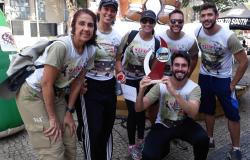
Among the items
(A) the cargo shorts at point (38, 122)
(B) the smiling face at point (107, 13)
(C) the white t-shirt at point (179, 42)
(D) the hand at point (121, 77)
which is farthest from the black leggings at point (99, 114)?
(C) the white t-shirt at point (179, 42)

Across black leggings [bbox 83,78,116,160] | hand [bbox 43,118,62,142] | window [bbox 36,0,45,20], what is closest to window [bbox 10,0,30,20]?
window [bbox 36,0,45,20]

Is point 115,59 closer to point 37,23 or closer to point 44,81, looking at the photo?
point 44,81

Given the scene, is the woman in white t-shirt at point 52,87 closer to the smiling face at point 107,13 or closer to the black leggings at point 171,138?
the smiling face at point 107,13

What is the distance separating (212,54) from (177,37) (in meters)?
0.46

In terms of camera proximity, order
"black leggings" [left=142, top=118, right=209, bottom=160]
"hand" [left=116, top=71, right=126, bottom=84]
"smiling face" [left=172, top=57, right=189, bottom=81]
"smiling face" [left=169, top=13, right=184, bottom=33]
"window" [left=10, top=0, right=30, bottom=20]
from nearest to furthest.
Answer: "smiling face" [left=172, top=57, right=189, bottom=81]
"black leggings" [left=142, top=118, right=209, bottom=160]
"hand" [left=116, top=71, right=126, bottom=84]
"smiling face" [left=169, top=13, right=184, bottom=33]
"window" [left=10, top=0, right=30, bottom=20]

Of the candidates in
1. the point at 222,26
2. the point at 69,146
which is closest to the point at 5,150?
the point at 69,146

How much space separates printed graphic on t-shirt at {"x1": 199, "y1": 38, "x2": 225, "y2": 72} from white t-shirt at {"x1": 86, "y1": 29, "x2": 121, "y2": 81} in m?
1.16

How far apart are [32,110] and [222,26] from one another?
2390mm

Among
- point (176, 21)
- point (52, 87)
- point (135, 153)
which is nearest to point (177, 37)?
point (176, 21)

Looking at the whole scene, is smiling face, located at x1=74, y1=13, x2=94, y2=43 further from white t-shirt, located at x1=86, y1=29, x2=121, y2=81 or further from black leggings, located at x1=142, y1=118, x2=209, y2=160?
black leggings, located at x1=142, y1=118, x2=209, y2=160

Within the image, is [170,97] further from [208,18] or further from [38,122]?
[38,122]

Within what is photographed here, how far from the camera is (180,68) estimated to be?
328 cm

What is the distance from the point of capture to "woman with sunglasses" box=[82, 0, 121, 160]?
131 inches

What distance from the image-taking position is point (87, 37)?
9.46ft
